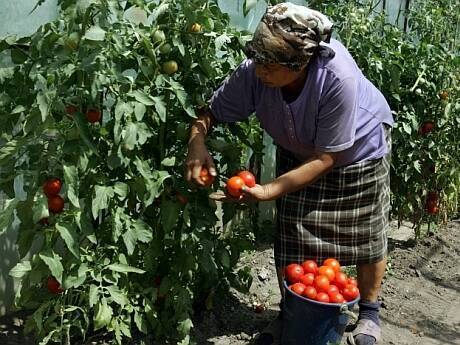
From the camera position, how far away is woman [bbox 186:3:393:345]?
7.95 feet

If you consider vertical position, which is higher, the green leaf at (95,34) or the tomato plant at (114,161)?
the green leaf at (95,34)

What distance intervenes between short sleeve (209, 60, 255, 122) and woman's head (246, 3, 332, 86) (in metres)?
0.22

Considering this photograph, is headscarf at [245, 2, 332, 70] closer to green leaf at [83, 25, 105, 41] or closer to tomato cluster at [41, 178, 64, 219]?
green leaf at [83, 25, 105, 41]

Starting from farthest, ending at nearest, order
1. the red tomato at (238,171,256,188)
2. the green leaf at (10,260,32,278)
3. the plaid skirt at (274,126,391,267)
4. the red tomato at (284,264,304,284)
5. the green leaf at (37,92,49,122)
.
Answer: the plaid skirt at (274,126,391,267), the red tomato at (284,264,304,284), the red tomato at (238,171,256,188), the green leaf at (10,260,32,278), the green leaf at (37,92,49,122)

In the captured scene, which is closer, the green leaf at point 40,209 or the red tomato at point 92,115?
the green leaf at point 40,209

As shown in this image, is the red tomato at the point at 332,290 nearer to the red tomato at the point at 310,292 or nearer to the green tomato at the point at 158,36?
the red tomato at the point at 310,292

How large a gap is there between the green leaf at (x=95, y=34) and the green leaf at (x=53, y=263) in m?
0.71

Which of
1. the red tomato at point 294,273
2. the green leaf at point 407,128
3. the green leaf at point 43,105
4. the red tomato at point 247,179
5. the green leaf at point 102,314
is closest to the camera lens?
the green leaf at point 43,105

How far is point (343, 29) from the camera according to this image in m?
3.71

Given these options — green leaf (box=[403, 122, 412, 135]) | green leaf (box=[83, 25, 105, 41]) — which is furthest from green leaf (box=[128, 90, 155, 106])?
green leaf (box=[403, 122, 412, 135])

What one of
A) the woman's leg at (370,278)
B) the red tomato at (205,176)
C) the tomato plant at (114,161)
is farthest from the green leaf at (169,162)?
the woman's leg at (370,278)

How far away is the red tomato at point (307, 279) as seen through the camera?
261 centimetres

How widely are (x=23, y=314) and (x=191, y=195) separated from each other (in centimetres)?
95

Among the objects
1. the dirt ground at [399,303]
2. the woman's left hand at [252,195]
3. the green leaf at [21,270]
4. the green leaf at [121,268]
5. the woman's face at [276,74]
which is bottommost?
the dirt ground at [399,303]
